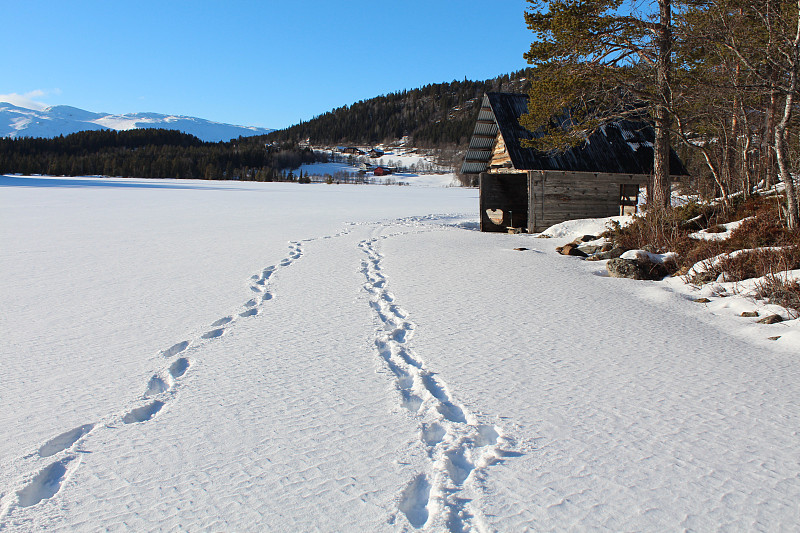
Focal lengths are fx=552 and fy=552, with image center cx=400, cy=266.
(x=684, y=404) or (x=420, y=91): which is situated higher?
(x=420, y=91)

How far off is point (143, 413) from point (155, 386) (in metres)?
0.51

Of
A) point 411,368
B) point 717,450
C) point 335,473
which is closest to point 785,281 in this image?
point 717,450

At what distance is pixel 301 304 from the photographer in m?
6.87

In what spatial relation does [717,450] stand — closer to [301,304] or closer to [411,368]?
[411,368]

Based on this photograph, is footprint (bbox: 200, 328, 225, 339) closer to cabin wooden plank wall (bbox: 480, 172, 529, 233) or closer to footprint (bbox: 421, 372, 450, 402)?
footprint (bbox: 421, 372, 450, 402)

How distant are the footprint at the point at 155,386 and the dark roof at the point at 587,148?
13562 mm

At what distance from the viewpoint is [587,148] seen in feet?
55.3

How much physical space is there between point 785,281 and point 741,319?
85 cm

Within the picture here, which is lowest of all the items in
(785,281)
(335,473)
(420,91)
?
(335,473)

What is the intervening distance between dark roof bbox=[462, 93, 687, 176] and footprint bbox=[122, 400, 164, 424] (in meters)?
13.9

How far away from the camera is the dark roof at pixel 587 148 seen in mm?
16359

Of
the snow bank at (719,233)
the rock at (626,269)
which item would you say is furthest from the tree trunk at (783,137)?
the rock at (626,269)

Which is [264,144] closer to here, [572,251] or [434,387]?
[572,251]

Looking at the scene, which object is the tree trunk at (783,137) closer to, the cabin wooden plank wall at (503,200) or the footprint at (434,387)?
the footprint at (434,387)
